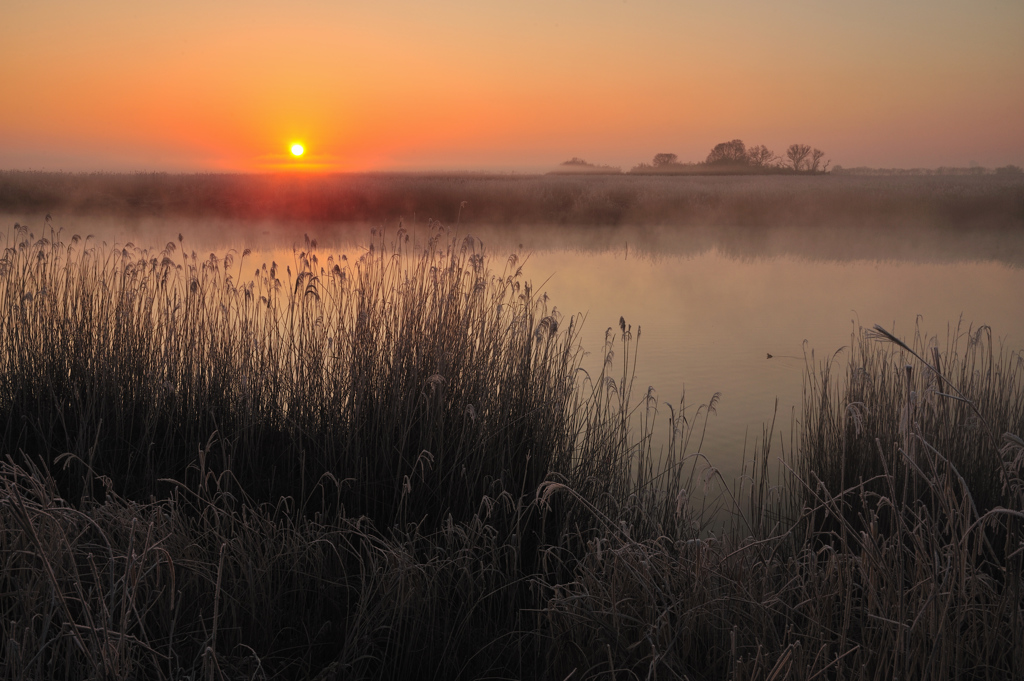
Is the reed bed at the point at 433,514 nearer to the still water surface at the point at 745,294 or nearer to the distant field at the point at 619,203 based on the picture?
the still water surface at the point at 745,294

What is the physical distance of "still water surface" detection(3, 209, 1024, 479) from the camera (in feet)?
16.0

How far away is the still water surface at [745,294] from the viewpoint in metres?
4.87

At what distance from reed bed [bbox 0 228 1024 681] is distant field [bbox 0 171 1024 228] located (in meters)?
13.9

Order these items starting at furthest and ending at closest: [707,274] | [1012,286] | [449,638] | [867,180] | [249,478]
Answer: [867,180]
[707,274]
[1012,286]
[249,478]
[449,638]

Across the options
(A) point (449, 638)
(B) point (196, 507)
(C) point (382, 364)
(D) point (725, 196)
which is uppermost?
(D) point (725, 196)

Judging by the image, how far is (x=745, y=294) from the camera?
27.9 feet

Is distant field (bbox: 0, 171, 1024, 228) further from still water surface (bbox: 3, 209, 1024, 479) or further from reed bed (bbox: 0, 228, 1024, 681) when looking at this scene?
reed bed (bbox: 0, 228, 1024, 681)

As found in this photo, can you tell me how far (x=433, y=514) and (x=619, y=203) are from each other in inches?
696

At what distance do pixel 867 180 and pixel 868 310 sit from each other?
1684 centimetres

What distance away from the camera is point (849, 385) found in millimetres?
3207

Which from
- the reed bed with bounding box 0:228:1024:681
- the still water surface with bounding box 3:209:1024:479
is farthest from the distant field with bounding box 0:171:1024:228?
the reed bed with bounding box 0:228:1024:681

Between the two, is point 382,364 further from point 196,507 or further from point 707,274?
point 707,274

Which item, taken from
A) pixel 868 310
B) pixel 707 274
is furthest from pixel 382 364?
pixel 707 274

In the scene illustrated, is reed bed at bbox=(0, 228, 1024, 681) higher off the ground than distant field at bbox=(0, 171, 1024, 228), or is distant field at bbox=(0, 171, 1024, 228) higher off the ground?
distant field at bbox=(0, 171, 1024, 228)
